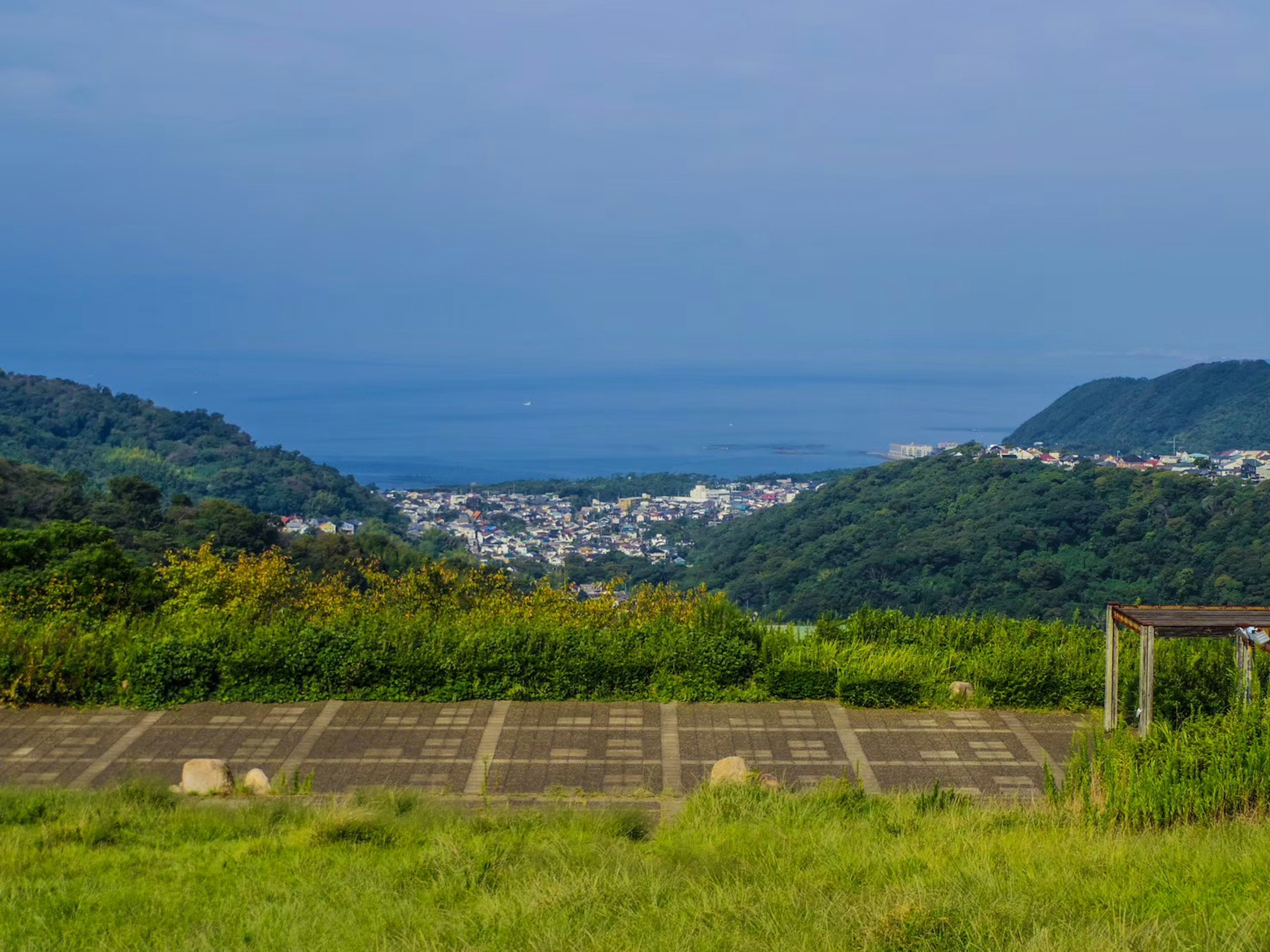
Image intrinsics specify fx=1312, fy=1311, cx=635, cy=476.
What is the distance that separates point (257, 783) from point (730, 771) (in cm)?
273

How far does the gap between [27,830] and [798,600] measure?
18951 mm

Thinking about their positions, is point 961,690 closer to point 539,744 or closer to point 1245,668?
point 1245,668

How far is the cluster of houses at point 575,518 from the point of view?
3122 cm

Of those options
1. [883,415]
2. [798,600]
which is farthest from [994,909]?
[883,415]

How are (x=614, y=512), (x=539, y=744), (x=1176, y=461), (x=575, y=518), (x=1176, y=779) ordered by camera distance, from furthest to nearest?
(x=614, y=512), (x=575, y=518), (x=1176, y=461), (x=539, y=744), (x=1176, y=779)

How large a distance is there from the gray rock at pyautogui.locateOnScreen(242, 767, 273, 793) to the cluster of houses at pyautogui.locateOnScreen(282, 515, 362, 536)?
16201mm

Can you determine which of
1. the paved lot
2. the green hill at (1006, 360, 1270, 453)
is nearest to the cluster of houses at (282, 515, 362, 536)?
the paved lot

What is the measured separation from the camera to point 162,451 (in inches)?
1742

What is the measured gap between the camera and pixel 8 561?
12.1m

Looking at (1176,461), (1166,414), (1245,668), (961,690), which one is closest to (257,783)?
(961,690)

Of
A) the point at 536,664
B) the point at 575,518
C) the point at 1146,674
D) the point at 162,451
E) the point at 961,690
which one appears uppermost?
the point at 162,451

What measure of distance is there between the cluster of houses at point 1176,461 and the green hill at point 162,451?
18.2m

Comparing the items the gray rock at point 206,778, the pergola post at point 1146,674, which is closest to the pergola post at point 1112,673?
the pergola post at point 1146,674

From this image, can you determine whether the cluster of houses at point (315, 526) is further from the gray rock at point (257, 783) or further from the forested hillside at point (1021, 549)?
the gray rock at point (257, 783)
